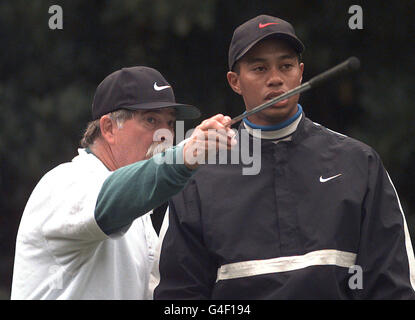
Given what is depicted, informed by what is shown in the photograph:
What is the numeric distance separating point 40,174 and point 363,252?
10.3ft

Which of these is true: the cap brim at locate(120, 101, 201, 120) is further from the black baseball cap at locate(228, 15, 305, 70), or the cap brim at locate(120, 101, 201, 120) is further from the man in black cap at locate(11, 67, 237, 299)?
the black baseball cap at locate(228, 15, 305, 70)

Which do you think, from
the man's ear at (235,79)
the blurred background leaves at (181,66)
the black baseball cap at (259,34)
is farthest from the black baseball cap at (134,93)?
the blurred background leaves at (181,66)

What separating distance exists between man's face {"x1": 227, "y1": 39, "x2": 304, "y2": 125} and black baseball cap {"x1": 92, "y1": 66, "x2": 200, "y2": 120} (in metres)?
0.36

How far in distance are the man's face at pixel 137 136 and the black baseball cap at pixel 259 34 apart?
0.37 m

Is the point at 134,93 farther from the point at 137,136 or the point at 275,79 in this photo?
the point at 275,79

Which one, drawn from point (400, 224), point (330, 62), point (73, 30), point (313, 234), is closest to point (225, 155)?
point (313, 234)

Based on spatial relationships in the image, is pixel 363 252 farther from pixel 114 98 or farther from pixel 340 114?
pixel 340 114

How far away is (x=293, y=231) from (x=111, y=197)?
57 cm

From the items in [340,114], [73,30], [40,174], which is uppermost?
[73,30]

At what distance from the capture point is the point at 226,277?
8.91 ft

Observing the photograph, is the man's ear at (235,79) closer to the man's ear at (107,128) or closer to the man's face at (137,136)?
the man's face at (137,136)

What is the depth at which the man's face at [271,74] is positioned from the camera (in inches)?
111

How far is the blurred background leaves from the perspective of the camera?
4996 millimetres

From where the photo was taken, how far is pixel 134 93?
3090 millimetres
